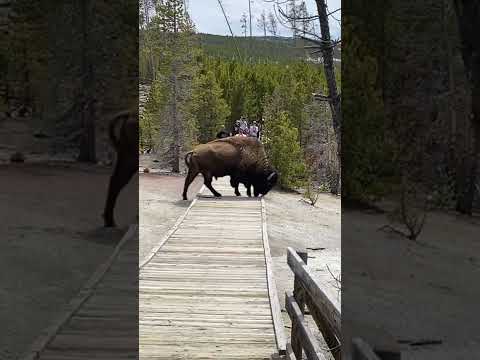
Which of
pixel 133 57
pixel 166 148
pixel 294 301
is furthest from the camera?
pixel 166 148

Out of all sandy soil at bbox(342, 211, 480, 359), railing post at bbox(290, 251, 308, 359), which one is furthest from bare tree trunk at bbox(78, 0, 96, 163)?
railing post at bbox(290, 251, 308, 359)

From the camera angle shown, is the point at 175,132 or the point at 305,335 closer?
the point at 305,335

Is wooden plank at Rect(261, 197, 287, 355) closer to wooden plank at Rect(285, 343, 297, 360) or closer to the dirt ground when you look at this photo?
wooden plank at Rect(285, 343, 297, 360)

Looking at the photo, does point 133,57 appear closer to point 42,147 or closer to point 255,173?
point 42,147

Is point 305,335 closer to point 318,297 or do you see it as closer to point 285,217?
point 318,297

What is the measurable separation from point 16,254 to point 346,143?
19.0 inches

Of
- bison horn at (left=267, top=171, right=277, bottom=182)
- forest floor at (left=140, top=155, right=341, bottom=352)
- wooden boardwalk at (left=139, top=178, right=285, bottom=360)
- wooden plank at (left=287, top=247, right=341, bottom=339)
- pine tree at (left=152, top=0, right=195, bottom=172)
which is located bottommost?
forest floor at (left=140, top=155, right=341, bottom=352)

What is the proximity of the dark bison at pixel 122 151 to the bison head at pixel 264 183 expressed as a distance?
876 centimetres

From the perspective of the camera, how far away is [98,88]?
0.88m

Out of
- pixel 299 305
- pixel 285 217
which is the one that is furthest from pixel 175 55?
pixel 299 305

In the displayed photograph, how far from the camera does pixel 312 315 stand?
2629 millimetres

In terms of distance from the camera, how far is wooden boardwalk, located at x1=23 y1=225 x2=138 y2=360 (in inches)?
32.6

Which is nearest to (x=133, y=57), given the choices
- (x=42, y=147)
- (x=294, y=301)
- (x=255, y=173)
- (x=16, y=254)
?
(x=42, y=147)

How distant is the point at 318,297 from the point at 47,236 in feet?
4.47
